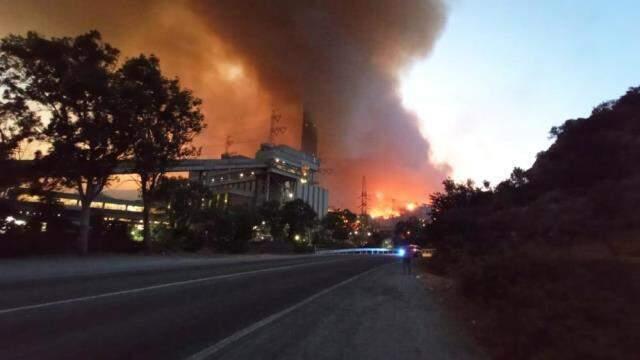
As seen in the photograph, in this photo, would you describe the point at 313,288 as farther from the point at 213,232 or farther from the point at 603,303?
the point at 213,232

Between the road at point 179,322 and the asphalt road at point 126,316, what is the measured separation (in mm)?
14

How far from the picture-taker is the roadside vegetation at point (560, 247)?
8.66 meters

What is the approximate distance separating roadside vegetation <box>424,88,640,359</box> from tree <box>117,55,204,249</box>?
1865 cm

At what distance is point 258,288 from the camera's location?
715 inches

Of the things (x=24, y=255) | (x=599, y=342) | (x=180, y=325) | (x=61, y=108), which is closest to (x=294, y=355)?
(x=180, y=325)

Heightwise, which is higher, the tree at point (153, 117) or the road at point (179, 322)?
the tree at point (153, 117)

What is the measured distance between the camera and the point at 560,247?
901 inches

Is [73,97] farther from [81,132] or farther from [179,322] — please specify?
[179,322]

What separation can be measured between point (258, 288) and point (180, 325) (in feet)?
26.8

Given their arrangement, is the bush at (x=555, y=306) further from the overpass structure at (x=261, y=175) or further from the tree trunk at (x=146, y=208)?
the overpass structure at (x=261, y=175)

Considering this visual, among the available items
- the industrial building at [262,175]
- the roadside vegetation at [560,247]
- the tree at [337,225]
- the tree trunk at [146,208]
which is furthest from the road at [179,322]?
the tree at [337,225]

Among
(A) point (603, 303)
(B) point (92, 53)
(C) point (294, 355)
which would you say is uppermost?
(B) point (92, 53)

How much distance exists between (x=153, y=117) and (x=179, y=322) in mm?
32673

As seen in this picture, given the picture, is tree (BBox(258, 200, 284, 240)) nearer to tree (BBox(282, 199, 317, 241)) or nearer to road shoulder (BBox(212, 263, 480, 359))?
tree (BBox(282, 199, 317, 241))
